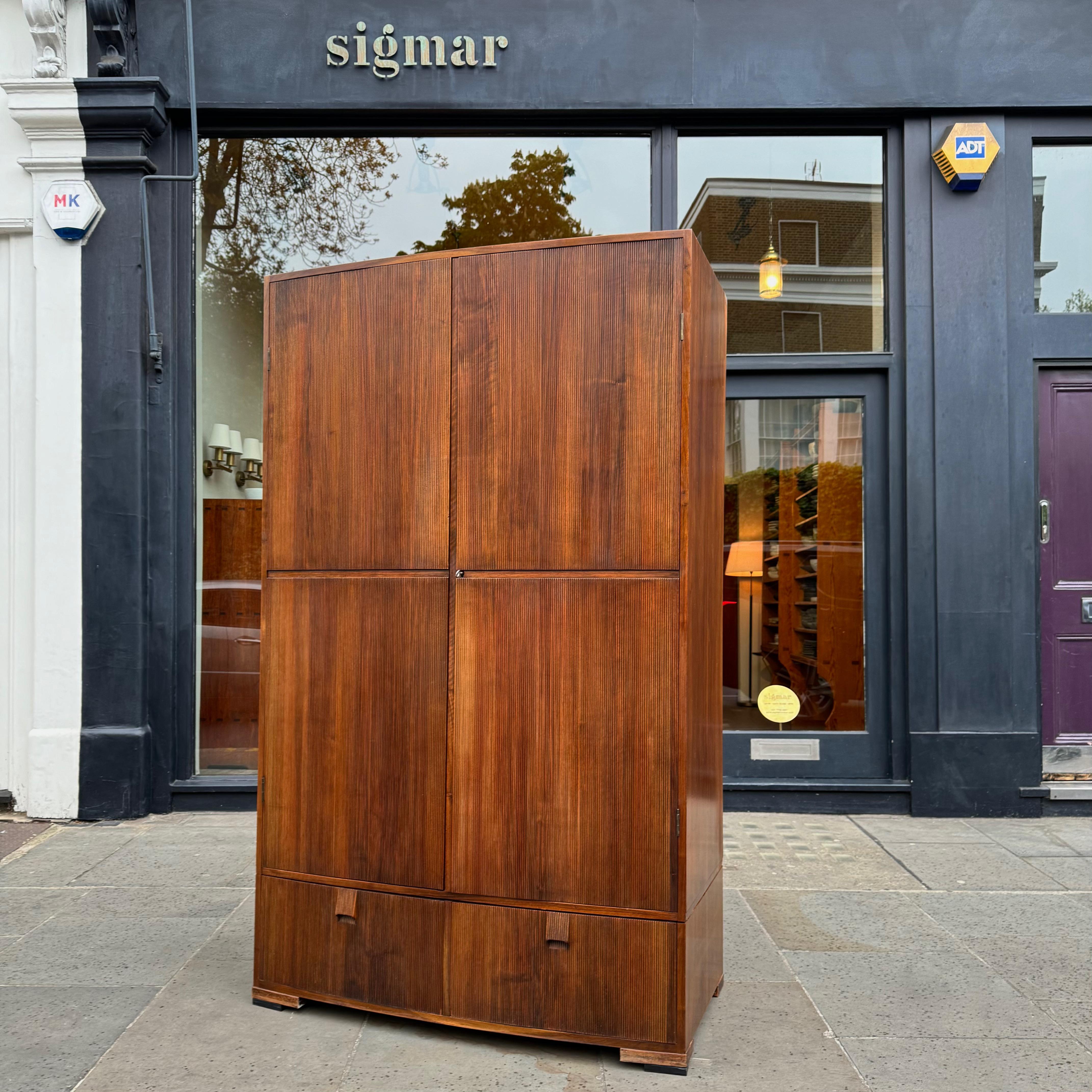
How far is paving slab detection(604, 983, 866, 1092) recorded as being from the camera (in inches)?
110

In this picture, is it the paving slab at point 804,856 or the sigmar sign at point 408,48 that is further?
the sigmar sign at point 408,48

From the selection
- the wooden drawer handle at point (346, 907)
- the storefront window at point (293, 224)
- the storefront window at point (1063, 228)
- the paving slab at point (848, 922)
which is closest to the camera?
the wooden drawer handle at point (346, 907)

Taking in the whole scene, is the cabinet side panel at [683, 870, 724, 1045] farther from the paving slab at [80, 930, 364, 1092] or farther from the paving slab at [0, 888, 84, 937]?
the paving slab at [0, 888, 84, 937]

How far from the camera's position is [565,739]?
9.98 feet

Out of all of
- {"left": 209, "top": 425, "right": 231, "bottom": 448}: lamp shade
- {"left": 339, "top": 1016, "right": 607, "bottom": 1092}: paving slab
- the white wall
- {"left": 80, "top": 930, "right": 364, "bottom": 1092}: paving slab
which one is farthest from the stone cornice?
{"left": 339, "top": 1016, "right": 607, "bottom": 1092}: paving slab

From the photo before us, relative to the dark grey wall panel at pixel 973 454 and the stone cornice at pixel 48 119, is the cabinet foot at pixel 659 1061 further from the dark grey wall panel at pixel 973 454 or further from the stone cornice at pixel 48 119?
the stone cornice at pixel 48 119

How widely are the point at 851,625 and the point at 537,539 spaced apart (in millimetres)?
3590

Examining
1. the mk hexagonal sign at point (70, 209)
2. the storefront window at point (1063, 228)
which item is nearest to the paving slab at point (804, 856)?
the storefront window at point (1063, 228)

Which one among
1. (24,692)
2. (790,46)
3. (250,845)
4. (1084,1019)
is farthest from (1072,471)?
(24,692)

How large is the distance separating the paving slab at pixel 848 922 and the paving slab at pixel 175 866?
235 centimetres

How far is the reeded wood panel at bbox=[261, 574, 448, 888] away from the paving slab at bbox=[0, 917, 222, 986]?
688 millimetres

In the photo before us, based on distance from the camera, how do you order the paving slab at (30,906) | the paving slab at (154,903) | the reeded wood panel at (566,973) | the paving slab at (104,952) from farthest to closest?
the paving slab at (154,903) < the paving slab at (30,906) < the paving slab at (104,952) < the reeded wood panel at (566,973)

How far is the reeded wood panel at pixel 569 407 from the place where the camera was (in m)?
2.97

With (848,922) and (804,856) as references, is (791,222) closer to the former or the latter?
(804,856)
